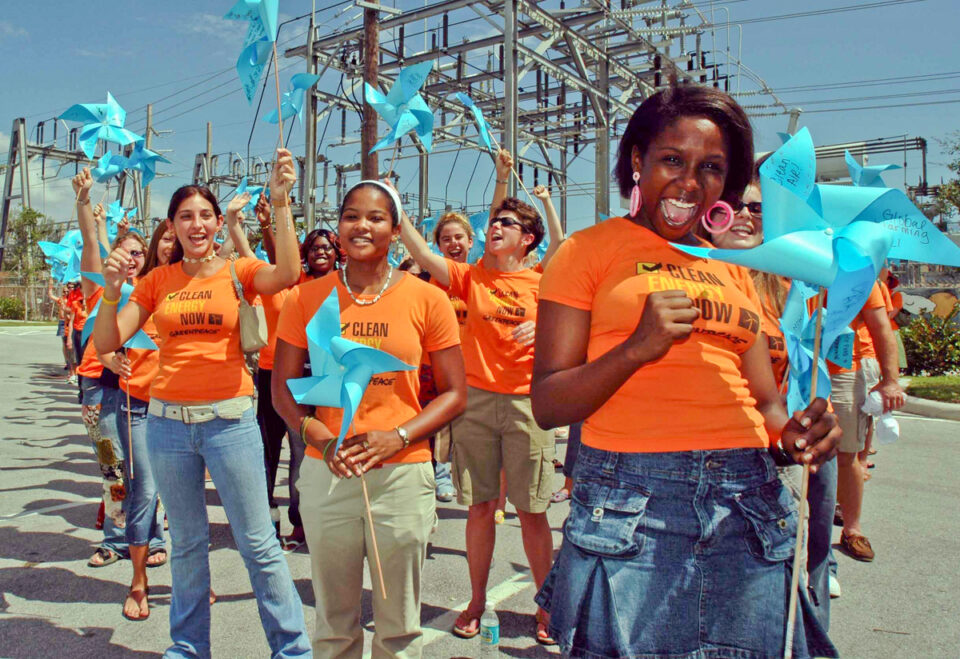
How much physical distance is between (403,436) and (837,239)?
148 centimetres

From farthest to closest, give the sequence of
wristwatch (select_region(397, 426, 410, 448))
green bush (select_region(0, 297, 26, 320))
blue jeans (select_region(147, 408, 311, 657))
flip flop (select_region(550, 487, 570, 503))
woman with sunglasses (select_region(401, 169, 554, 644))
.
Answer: green bush (select_region(0, 297, 26, 320)) < flip flop (select_region(550, 487, 570, 503)) < woman with sunglasses (select_region(401, 169, 554, 644)) < blue jeans (select_region(147, 408, 311, 657)) < wristwatch (select_region(397, 426, 410, 448))

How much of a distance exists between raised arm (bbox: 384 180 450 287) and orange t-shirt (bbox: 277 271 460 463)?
0.77 meters

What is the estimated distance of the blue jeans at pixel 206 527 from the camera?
3.00 meters

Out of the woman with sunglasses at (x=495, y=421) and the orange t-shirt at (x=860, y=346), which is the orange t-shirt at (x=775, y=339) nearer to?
the woman with sunglasses at (x=495, y=421)

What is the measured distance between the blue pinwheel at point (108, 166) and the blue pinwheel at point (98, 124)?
0.27 ft

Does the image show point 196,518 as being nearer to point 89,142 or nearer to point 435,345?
point 435,345

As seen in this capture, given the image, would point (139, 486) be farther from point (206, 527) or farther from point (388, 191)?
point (388, 191)

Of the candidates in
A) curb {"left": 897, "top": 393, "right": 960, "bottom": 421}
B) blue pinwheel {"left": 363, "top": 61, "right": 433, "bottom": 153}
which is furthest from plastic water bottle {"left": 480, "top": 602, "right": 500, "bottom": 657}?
curb {"left": 897, "top": 393, "right": 960, "bottom": 421}

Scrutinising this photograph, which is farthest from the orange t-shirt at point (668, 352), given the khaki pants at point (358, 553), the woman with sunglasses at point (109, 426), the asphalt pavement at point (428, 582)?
the woman with sunglasses at point (109, 426)

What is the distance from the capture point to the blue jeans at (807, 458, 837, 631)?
3.09m

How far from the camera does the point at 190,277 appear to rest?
133 inches

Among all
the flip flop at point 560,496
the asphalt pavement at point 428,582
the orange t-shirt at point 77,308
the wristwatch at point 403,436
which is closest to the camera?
the wristwatch at point 403,436

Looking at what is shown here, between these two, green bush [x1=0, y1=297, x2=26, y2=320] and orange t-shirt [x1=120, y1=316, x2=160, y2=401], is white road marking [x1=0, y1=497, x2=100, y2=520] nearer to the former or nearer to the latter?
orange t-shirt [x1=120, y1=316, x2=160, y2=401]

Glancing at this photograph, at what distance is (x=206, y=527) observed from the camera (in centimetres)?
314
